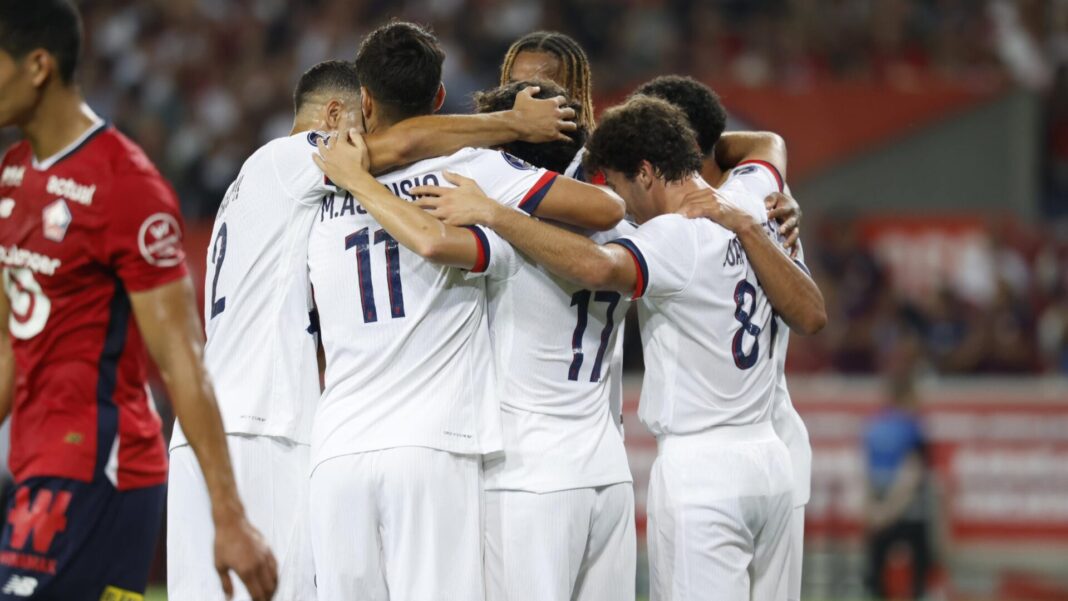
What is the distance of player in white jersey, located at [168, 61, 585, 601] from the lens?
17.9ft

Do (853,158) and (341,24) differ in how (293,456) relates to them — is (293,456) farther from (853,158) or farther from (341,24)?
(341,24)

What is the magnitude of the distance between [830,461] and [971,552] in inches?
55.8

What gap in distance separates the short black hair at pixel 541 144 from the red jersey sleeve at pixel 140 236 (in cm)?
179

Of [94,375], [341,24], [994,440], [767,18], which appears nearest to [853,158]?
[767,18]

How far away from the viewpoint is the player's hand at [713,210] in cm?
548

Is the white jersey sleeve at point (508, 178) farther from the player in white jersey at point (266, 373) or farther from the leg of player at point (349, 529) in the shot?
the leg of player at point (349, 529)

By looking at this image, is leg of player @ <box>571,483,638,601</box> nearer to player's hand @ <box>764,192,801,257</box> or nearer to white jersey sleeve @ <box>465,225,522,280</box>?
white jersey sleeve @ <box>465,225,522,280</box>

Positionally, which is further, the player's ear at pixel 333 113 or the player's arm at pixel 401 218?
the player's ear at pixel 333 113

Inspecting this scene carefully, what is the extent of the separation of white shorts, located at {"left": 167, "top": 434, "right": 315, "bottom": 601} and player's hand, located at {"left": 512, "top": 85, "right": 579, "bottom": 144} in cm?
144

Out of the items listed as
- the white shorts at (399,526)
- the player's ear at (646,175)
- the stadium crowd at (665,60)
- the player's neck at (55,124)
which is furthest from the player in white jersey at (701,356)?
the stadium crowd at (665,60)

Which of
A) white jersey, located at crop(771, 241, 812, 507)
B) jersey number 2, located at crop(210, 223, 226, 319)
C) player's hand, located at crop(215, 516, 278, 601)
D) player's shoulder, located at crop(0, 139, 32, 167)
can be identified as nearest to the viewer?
player's hand, located at crop(215, 516, 278, 601)

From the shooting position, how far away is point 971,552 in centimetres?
1273

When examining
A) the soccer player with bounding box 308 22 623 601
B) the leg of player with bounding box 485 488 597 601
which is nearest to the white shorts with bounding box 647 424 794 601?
the leg of player with bounding box 485 488 597 601

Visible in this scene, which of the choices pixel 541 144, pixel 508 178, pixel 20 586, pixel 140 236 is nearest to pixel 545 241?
pixel 508 178
